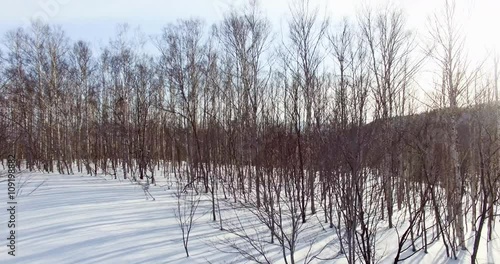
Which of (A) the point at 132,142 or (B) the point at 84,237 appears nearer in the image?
(B) the point at 84,237

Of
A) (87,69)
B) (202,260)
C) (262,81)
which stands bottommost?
(202,260)

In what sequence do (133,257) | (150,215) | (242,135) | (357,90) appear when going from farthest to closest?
(242,135) < (150,215) < (133,257) < (357,90)

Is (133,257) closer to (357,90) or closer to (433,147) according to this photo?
(357,90)

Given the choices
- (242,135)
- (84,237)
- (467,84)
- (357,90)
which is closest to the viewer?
(357,90)

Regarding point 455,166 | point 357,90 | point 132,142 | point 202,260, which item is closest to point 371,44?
point 455,166

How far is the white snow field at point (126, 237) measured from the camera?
6910 millimetres

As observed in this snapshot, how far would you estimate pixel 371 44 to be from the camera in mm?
11125

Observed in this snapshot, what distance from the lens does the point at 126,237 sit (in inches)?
319

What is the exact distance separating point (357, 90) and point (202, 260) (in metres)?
4.33

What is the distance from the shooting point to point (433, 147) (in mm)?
8742

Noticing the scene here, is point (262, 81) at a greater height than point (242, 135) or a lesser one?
greater

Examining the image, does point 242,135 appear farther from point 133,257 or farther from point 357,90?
point 357,90

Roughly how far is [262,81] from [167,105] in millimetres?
14146

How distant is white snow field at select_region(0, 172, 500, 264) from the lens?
6.91 meters
